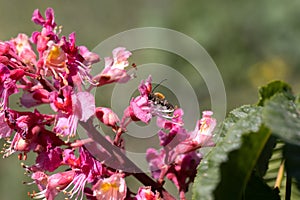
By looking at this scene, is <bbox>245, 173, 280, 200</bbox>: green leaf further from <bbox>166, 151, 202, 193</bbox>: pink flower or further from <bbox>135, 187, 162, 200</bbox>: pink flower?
<bbox>166, 151, 202, 193</bbox>: pink flower

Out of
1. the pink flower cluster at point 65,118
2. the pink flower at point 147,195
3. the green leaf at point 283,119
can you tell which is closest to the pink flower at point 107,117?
the pink flower cluster at point 65,118

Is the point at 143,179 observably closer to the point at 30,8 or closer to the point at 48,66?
the point at 48,66

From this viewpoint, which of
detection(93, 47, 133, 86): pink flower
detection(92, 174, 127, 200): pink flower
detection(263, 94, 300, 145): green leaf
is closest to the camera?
detection(263, 94, 300, 145): green leaf

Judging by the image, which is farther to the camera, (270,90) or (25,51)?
(25,51)

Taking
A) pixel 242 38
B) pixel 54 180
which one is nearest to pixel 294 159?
pixel 54 180

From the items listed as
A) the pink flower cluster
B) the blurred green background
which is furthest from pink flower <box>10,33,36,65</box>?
the blurred green background

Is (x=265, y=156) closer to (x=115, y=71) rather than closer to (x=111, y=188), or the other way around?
(x=111, y=188)
